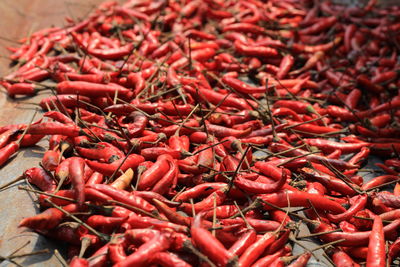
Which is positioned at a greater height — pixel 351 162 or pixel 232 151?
pixel 232 151

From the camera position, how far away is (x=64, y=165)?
9.25 ft

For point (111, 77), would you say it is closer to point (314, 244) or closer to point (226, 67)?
point (226, 67)

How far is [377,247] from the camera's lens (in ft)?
8.46

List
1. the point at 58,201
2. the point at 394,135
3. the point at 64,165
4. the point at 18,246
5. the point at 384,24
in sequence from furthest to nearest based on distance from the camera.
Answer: the point at 384,24, the point at 394,135, the point at 64,165, the point at 58,201, the point at 18,246

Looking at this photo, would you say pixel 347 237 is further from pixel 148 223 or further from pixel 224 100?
pixel 224 100

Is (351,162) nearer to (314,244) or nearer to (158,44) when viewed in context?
(314,244)

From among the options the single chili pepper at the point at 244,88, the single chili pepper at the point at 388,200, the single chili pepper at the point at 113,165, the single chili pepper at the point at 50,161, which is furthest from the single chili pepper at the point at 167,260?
the single chili pepper at the point at 244,88

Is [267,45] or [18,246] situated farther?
[267,45]

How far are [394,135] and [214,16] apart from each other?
11.4 ft

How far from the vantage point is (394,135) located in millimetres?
4105

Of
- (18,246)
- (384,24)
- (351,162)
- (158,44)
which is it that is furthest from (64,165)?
(384,24)

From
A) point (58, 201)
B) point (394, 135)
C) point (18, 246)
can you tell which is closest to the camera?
point (18, 246)

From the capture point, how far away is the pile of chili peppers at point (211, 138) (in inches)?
98.6

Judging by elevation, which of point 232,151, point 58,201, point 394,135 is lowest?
point 394,135
